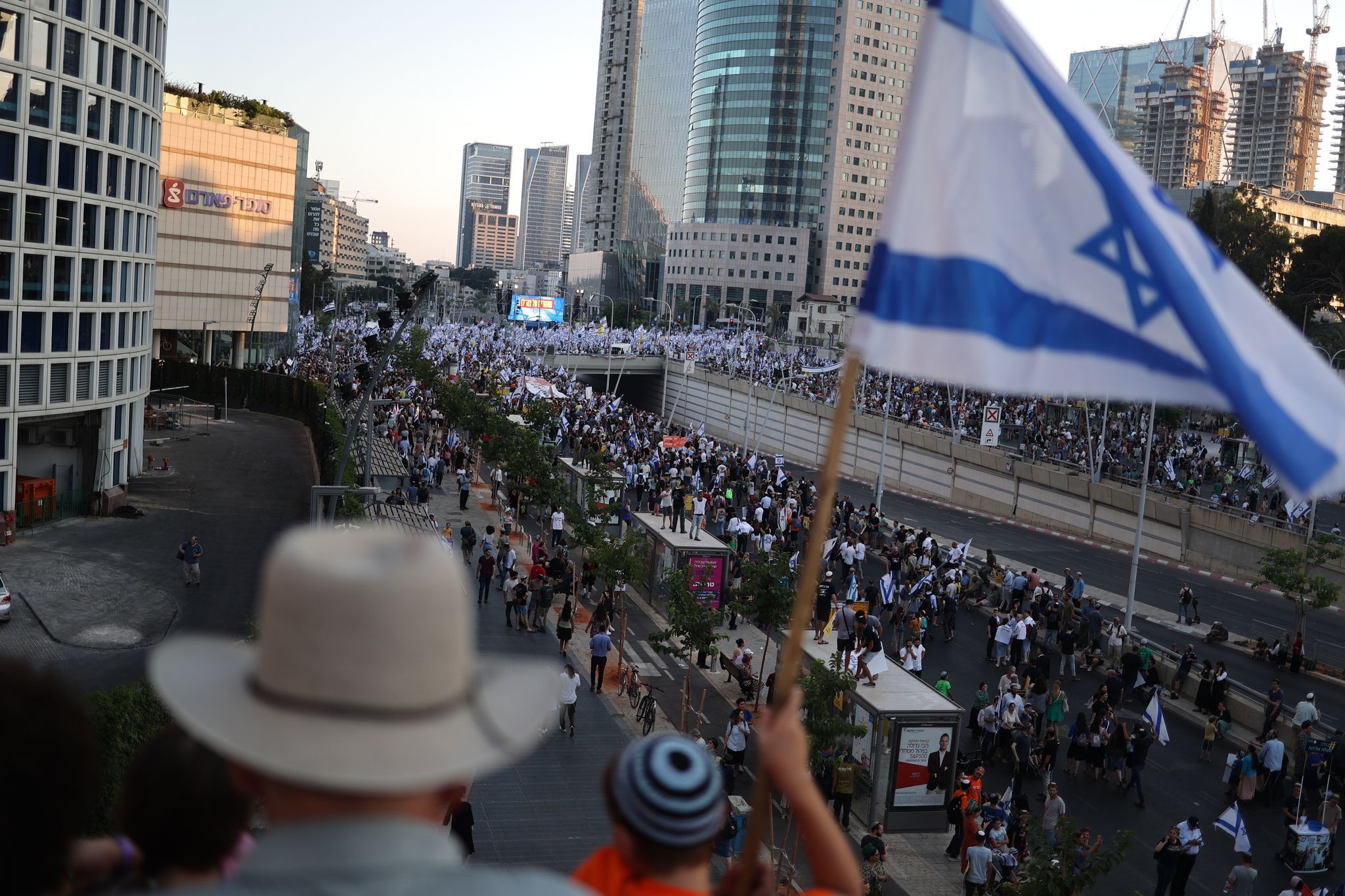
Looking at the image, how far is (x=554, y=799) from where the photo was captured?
17453mm

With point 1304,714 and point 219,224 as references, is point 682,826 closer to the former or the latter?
point 1304,714

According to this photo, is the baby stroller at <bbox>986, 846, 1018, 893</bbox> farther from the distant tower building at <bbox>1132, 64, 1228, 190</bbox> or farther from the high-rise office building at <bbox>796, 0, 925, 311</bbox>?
the high-rise office building at <bbox>796, 0, 925, 311</bbox>

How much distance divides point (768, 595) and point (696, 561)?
6.78 m

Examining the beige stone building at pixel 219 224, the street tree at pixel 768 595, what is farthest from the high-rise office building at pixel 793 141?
the street tree at pixel 768 595

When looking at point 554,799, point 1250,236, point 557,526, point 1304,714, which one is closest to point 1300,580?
point 1304,714

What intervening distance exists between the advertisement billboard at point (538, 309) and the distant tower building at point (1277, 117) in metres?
106

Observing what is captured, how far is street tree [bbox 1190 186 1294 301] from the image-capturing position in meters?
67.3

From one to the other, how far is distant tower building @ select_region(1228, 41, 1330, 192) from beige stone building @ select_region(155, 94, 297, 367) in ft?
478

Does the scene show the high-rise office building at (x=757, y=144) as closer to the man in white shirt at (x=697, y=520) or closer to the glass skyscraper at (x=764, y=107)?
the glass skyscraper at (x=764, y=107)

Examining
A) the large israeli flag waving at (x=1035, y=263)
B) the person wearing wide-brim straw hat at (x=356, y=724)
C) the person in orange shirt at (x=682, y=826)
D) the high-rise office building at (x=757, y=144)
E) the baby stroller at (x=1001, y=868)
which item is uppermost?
the high-rise office building at (x=757, y=144)

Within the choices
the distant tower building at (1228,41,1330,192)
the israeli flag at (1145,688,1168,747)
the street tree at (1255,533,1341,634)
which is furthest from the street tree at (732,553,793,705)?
the distant tower building at (1228,41,1330,192)

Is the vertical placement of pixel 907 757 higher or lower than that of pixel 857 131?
lower

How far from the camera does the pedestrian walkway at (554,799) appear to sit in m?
15.5

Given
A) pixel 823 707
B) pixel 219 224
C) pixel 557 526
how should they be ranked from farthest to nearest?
pixel 219 224 < pixel 557 526 < pixel 823 707
